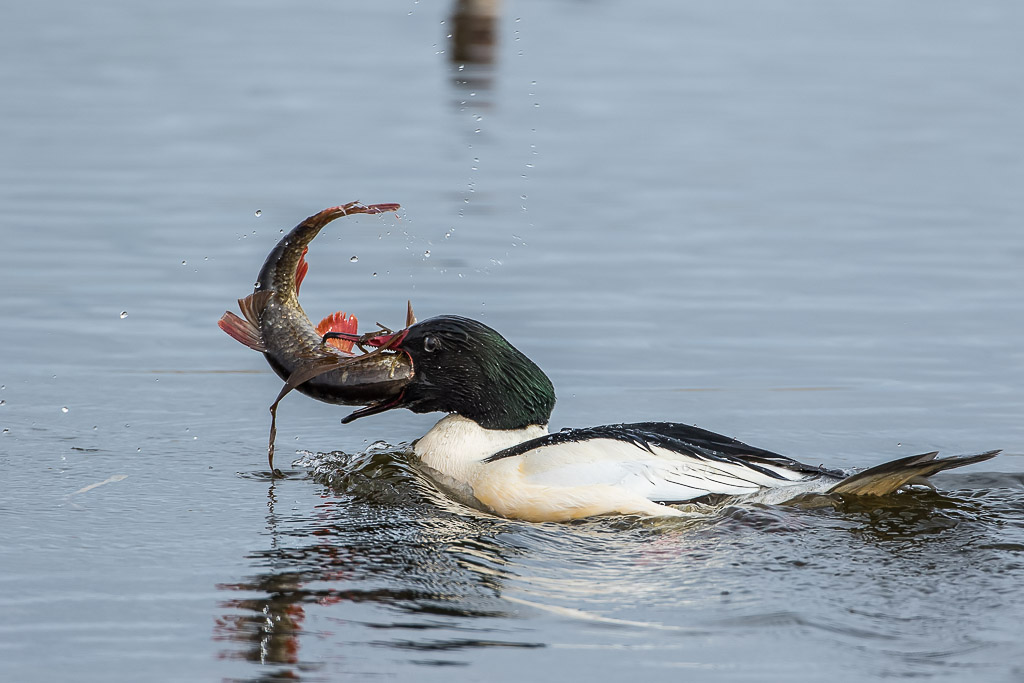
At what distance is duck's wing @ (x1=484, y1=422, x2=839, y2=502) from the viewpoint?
269 inches

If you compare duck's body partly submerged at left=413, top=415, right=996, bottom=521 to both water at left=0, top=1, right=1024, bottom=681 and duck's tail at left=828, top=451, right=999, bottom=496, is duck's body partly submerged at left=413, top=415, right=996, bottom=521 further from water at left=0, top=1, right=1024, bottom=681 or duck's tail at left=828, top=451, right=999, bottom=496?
water at left=0, top=1, right=1024, bottom=681

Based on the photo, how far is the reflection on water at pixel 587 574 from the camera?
5.42m

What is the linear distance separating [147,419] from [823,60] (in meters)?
12.9

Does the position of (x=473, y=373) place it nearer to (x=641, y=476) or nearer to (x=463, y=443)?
(x=463, y=443)

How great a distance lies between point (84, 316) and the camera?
403 inches

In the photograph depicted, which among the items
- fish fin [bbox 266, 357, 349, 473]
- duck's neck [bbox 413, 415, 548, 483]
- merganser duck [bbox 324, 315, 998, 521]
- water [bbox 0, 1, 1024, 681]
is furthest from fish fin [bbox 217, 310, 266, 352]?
duck's neck [bbox 413, 415, 548, 483]

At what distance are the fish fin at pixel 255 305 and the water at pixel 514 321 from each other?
0.81 meters

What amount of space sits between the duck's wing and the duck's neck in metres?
0.44

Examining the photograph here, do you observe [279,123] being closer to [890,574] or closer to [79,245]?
[79,245]

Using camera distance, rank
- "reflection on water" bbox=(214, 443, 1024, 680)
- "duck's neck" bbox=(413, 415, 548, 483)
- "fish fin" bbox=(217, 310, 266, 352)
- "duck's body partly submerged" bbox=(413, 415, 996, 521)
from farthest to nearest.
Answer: "duck's neck" bbox=(413, 415, 548, 483)
"fish fin" bbox=(217, 310, 266, 352)
"duck's body partly submerged" bbox=(413, 415, 996, 521)
"reflection on water" bbox=(214, 443, 1024, 680)

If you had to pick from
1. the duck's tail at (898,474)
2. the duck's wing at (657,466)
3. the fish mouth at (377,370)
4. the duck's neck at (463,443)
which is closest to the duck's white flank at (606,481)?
the duck's wing at (657,466)

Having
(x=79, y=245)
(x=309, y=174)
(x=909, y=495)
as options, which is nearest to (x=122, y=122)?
(x=309, y=174)

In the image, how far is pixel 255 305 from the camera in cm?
726

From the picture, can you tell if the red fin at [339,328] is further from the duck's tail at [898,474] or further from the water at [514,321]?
the duck's tail at [898,474]
